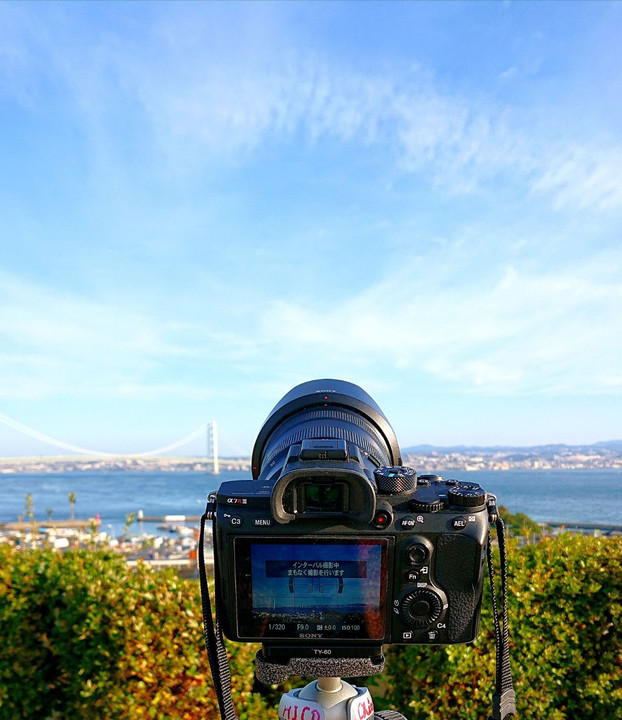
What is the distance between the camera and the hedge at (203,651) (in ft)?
6.94

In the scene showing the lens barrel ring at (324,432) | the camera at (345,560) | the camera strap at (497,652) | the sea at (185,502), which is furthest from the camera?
the sea at (185,502)

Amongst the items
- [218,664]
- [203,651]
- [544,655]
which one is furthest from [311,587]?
[544,655]

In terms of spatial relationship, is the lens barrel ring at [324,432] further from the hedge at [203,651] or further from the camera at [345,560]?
the hedge at [203,651]

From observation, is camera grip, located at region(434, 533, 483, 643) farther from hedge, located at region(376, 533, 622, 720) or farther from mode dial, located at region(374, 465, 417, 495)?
hedge, located at region(376, 533, 622, 720)

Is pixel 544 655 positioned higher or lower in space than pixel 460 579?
lower

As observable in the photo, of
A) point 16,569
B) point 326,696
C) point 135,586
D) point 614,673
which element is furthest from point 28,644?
point 614,673

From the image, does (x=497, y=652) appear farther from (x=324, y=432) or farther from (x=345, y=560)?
(x=324, y=432)

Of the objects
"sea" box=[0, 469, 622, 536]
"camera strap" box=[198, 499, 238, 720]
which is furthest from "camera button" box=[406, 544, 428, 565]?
"sea" box=[0, 469, 622, 536]

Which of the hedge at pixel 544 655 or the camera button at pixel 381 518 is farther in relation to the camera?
the hedge at pixel 544 655

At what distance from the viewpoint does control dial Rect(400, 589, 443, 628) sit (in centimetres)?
107

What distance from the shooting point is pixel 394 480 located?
3.53 ft

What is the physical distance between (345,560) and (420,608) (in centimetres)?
19

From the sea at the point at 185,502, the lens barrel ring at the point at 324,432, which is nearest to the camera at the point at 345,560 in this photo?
the lens barrel ring at the point at 324,432

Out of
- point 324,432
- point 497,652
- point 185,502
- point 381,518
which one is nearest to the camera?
point 381,518
